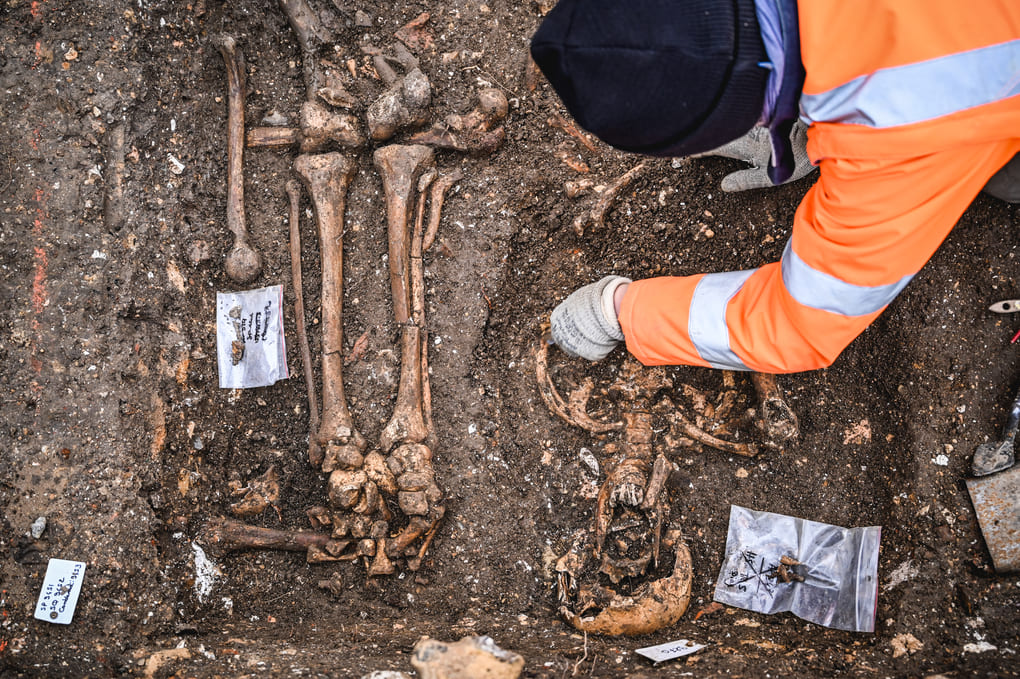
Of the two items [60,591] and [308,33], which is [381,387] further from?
[308,33]

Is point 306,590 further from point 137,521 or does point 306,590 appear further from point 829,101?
point 829,101

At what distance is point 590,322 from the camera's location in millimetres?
2639

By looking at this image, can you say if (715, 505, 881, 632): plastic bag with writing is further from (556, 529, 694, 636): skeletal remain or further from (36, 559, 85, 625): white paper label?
(36, 559, 85, 625): white paper label

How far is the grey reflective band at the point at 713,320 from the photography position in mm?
2172

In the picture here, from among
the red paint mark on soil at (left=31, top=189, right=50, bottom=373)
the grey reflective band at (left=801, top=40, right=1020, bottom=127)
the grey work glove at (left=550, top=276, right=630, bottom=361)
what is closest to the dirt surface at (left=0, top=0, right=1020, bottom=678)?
the red paint mark on soil at (left=31, top=189, right=50, bottom=373)

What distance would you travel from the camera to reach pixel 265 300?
3.24 meters

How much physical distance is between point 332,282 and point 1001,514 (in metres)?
2.97

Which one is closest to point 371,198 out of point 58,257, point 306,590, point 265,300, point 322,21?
point 265,300

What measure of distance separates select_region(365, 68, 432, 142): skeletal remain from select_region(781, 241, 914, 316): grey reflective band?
6.40ft

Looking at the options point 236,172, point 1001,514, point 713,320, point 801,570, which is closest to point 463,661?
point 713,320

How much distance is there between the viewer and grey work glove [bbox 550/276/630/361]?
2.58m

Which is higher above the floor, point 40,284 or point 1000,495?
point 40,284

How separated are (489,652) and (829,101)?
5.94 ft

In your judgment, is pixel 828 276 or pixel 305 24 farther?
pixel 305 24
